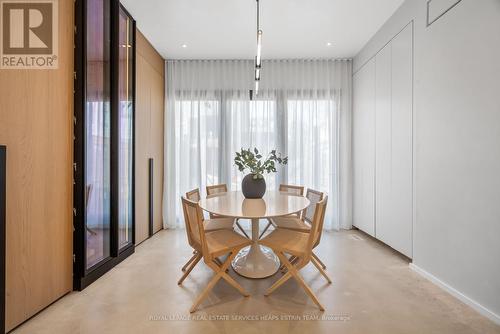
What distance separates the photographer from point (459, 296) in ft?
7.26

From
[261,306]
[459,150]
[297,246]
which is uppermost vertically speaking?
[459,150]

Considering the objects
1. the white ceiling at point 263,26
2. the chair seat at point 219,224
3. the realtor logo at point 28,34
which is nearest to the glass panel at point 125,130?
the white ceiling at point 263,26

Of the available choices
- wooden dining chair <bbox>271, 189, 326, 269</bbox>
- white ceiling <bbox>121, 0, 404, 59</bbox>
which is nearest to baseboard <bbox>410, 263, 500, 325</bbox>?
wooden dining chair <bbox>271, 189, 326, 269</bbox>

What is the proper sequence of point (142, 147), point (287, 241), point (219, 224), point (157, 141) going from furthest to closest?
point (157, 141)
point (142, 147)
point (219, 224)
point (287, 241)

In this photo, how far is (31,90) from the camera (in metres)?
1.94

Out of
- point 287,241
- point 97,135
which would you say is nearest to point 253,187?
point 287,241

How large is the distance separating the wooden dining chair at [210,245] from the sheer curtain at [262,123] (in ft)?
7.63

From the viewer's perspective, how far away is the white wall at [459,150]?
76.3 inches

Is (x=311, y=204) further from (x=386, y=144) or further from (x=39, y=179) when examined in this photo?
(x=39, y=179)

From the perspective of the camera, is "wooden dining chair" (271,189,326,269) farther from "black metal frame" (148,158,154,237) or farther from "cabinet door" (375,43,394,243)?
"black metal frame" (148,158,154,237)

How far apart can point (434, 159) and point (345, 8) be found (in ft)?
6.88

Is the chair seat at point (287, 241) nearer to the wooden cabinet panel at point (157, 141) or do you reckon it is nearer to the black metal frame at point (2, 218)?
the black metal frame at point (2, 218)

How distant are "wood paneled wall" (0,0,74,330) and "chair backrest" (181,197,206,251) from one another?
111cm

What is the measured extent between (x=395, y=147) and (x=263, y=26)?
2.43 m
